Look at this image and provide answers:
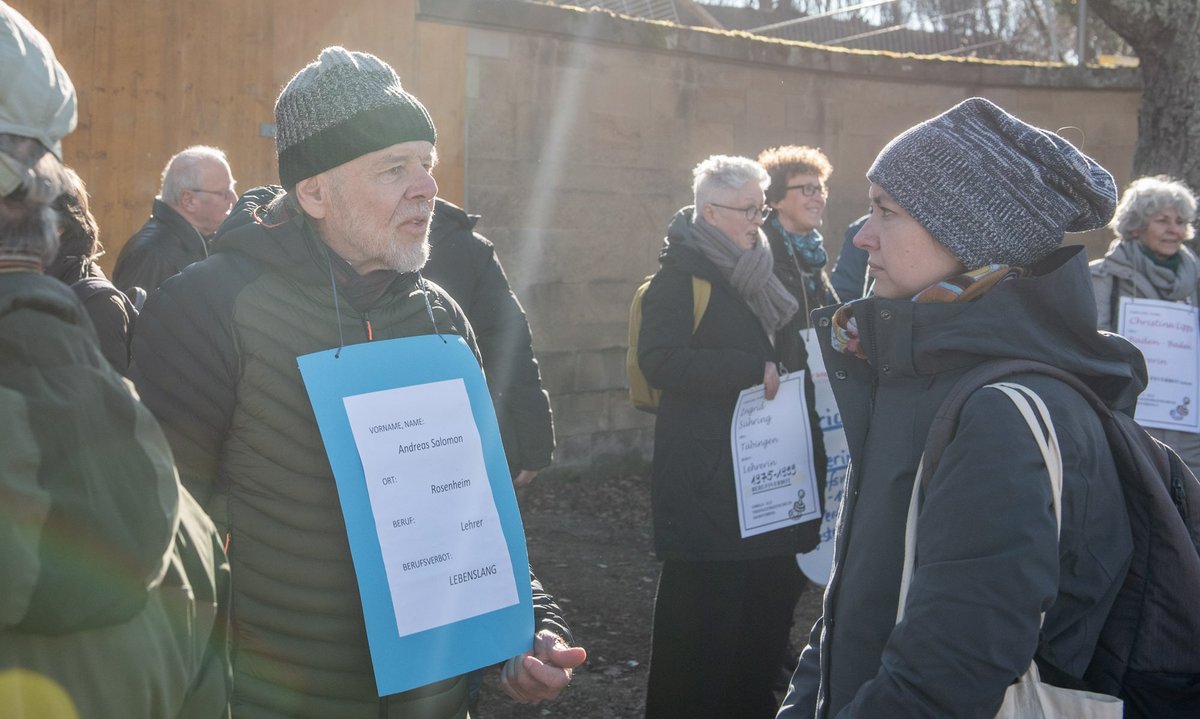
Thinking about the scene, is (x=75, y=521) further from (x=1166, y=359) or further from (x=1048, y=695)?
(x=1166, y=359)

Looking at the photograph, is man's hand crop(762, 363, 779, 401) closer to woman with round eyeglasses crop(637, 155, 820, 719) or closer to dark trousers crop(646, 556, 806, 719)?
woman with round eyeglasses crop(637, 155, 820, 719)

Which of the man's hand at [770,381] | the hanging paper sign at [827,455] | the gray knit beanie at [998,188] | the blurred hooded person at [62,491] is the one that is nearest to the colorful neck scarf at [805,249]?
the hanging paper sign at [827,455]

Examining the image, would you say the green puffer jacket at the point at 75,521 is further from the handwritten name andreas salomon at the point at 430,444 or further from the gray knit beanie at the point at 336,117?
the gray knit beanie at the point at 336,117

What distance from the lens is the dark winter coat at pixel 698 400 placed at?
445 cm

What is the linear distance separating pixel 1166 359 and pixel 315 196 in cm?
444

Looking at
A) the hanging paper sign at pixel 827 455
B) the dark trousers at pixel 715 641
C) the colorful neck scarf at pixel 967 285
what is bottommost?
the dark trousers at pixel 715 641

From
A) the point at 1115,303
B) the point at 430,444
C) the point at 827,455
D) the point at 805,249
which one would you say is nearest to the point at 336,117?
the point at 430,444

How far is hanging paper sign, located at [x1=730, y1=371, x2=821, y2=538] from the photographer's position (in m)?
4.49

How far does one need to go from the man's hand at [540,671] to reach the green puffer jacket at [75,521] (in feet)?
3.18

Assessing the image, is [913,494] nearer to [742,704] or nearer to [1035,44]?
[742,704]

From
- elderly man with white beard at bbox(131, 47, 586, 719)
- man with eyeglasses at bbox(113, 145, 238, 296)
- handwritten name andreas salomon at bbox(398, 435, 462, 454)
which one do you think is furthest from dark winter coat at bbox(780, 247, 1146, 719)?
man with eyeglasses at bbox(113, 145, 238, 296)

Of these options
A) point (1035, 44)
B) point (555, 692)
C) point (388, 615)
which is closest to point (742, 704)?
point (555, 692)

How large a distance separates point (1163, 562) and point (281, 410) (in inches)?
60.5

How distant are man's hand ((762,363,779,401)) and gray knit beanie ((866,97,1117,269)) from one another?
2.32 meters
